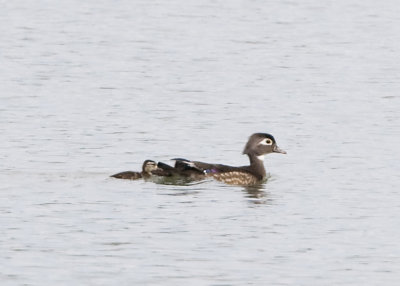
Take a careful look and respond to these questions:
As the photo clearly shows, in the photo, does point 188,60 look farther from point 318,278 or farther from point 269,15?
point 318,278

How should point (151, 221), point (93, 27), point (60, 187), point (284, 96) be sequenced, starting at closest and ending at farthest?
point (151, 221) → point (60, 187) → point (284, 96) → point (93, 27)

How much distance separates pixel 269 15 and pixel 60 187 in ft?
93.7

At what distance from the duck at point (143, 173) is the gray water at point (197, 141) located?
6.9 inches

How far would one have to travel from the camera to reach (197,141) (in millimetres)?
28297

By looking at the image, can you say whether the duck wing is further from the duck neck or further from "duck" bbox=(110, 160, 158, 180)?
the duck neck

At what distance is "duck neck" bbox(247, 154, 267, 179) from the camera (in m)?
25.6

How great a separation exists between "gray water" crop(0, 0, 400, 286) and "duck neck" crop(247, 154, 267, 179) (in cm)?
25

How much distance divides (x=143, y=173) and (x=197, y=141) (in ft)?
13.4

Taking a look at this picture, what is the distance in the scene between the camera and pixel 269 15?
51156 millimetres

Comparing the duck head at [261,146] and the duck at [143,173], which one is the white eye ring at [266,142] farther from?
the duck at [143,173]

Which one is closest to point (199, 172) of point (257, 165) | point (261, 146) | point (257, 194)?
point (257, 194)

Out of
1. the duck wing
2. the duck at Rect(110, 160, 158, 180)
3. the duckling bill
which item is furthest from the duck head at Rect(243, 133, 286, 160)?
the duck wing

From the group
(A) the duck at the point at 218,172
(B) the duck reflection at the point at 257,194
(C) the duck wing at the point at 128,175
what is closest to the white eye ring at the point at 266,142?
(A) the duck at the point at 218,172

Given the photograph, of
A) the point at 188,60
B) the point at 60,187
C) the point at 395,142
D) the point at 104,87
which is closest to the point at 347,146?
the point at 395,142
